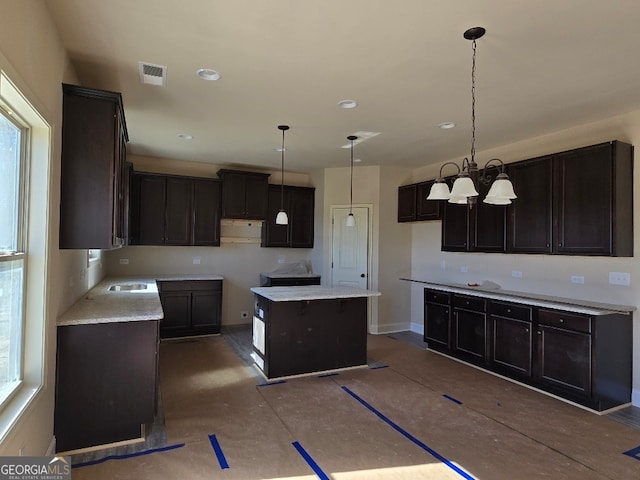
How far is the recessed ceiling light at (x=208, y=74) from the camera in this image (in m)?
3.01

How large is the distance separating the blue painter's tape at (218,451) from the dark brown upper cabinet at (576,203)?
368 centimetres

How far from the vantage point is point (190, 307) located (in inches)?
231

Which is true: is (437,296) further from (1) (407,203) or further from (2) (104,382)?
(2) (104,382)

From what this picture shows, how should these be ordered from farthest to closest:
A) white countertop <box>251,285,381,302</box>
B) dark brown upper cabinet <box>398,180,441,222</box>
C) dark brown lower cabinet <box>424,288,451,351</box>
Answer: dark brown upper cabinet <box>398,180,441,222</box>
dark brown lower cabinet <box>424,288,451,351</box>
white countertop <box>251,285,381,302</box>

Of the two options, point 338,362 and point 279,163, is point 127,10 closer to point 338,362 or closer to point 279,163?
point 338,362

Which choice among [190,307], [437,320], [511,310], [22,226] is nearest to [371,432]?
[511,310]

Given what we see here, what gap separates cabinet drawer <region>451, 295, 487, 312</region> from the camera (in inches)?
179

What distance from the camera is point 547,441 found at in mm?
2959

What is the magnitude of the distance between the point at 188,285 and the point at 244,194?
5.66 feet

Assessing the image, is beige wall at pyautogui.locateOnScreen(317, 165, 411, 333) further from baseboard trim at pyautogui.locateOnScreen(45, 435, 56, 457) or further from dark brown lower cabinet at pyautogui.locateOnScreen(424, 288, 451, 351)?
baseboard trim at pyautogui.locateOnScreen(45, 435, 56, 457)

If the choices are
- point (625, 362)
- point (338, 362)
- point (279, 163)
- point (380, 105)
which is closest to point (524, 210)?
point (625, 362)

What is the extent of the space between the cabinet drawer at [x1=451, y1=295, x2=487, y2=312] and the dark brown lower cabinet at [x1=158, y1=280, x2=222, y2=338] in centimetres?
345

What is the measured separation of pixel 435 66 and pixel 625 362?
129 inches

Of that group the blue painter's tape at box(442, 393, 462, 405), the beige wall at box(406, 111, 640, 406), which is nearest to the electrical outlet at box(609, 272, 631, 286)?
the beige wall at box(406, 111, 640, 406)
